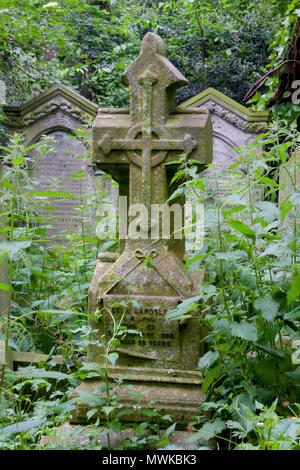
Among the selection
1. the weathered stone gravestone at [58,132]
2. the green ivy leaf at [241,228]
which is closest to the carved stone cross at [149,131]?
the green ivy leaf at [241,228]

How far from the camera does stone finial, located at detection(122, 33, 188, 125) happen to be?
339cm

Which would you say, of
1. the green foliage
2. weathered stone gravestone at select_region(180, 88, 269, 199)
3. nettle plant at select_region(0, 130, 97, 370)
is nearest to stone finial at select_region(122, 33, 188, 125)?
nettle plant at select_region(0, 130, 97, 370)

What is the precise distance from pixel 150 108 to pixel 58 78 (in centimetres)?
731

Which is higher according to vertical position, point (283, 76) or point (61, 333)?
point (283, 76)

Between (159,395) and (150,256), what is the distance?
74 centimetres

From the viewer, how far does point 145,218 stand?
3.40 metres

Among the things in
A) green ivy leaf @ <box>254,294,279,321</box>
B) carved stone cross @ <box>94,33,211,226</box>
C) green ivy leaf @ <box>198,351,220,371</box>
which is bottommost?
green ivy leaf @ <box>198,351,220,371</box>

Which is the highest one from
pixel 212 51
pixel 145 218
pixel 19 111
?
pixel 212 51

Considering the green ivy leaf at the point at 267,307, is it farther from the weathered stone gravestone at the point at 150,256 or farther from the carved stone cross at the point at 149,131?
the carved stone cross at the point at 149,131

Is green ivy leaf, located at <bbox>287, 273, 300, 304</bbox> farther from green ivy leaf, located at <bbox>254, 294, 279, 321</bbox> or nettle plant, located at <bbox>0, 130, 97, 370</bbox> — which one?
nettle plant, located at <bbox>0, 130, 97, 370</bbox>

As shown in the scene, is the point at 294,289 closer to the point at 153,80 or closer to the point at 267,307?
the point at 267,307

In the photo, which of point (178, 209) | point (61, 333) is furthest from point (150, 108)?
point (61, 333)

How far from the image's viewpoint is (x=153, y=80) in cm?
339
